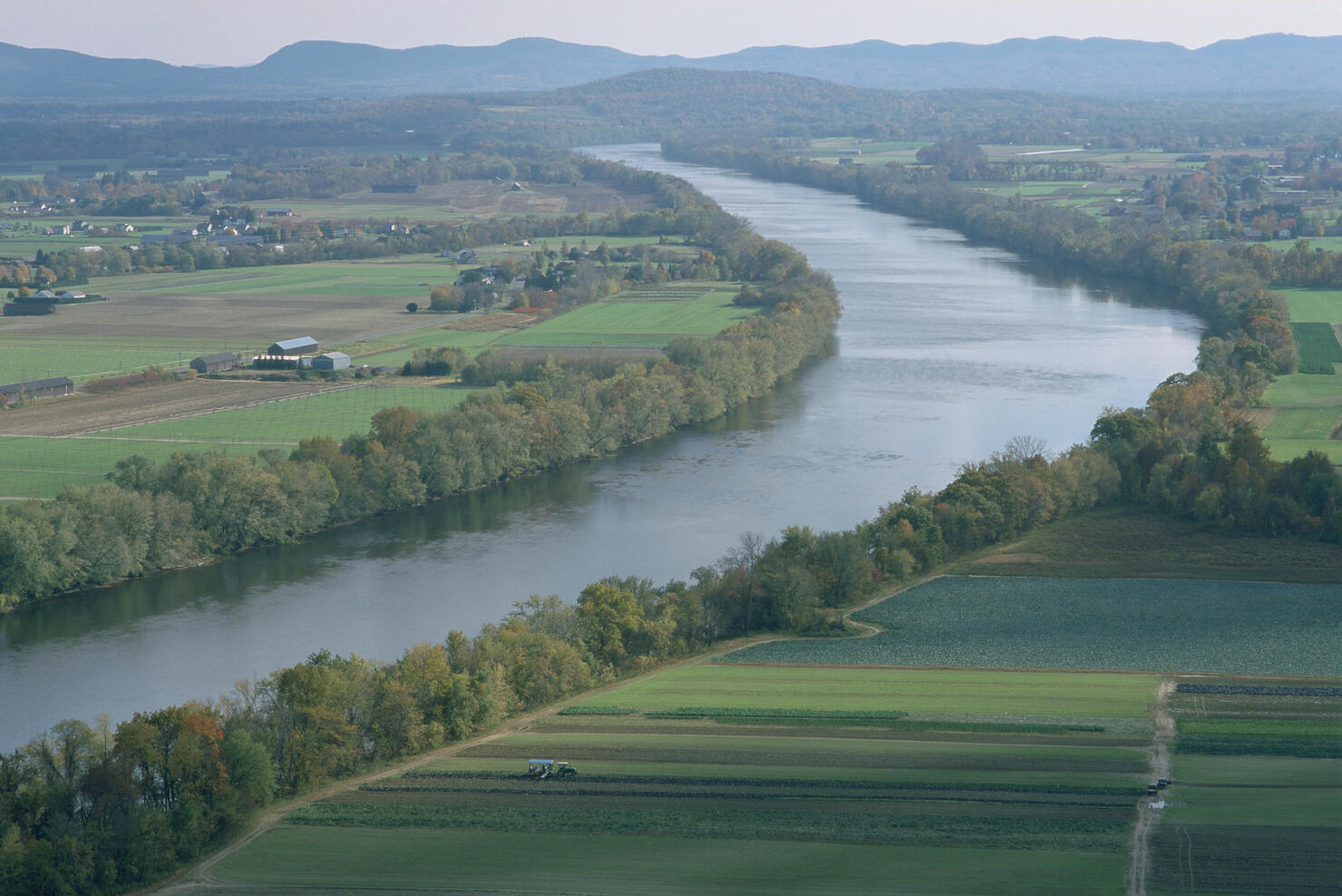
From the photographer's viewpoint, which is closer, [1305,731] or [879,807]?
[879,807]

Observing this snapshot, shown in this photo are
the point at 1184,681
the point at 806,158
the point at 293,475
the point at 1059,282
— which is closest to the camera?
the point at 1184,681

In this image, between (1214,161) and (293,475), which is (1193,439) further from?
(1214,161)

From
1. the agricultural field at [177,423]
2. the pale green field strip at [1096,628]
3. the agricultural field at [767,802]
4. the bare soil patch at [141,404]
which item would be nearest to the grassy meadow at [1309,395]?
the pale green field strip at [1096,628]

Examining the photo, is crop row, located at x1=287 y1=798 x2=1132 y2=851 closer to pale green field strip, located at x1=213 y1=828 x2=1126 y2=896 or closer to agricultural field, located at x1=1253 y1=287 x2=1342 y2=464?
pale green field strip, located at x1=213 y1=828 x2=1126 y2=896

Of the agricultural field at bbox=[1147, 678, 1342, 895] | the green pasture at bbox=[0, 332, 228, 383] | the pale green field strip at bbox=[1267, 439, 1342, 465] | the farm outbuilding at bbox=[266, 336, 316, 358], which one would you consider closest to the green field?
the green pasture at bbox=[0, 332, 228, 383]

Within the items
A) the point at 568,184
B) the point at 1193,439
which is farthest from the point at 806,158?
the point at 1193,439

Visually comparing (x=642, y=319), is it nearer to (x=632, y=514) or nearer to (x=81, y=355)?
(x=81, y=355)

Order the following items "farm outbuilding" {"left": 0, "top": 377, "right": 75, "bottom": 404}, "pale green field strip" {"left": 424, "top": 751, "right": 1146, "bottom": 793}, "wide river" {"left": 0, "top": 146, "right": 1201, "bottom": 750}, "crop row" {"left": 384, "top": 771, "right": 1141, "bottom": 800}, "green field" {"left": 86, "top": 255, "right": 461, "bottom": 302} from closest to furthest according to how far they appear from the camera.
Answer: "crop row" {"left": 384, "top": 771, "right": 1141, "bottom": 800} → "pale green field strip" {"left": 424, "top": 751, "right": 1146, "bottom": 793} → "wide river" {"left": 0, "top": 146, "right": 1201, "bottom": 750} → "farm outbuilding" {"left": 0, "top": 377, "right": 75, "bottom": 404} → "green field" {"left": 86, "top": 255, "right": 461, "bottom": 302}

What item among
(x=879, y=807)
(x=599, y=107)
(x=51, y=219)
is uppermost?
(x=599, y=107)
